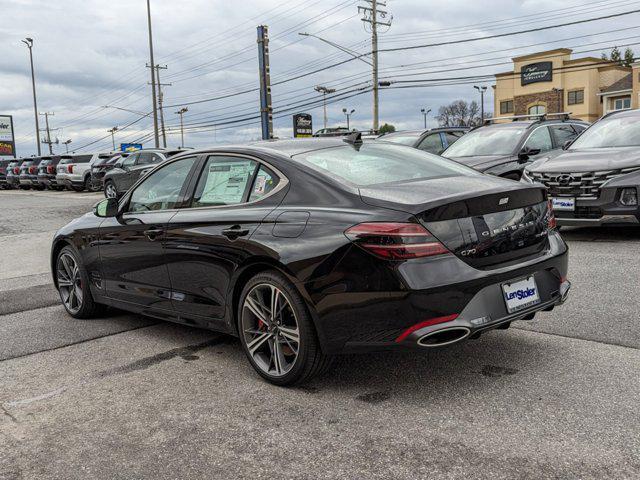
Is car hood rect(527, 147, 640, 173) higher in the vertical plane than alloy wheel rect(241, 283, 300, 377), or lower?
higher

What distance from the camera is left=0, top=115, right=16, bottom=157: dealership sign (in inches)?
3135

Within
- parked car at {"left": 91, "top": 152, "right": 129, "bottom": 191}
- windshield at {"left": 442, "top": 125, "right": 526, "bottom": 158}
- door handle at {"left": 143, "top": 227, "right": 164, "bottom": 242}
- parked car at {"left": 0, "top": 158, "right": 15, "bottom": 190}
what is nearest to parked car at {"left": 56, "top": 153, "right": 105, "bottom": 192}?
parked car at {"left": 91, "top": 152, "right": 129, "bottom": 191}

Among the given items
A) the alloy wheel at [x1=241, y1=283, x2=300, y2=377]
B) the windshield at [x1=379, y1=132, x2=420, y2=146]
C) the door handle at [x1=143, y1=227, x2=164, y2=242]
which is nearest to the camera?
the alloy wheel at [x1=241, y1=283, x2=300, y2=377]

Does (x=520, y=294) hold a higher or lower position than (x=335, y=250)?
lower

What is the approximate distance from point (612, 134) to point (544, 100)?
56.6 m

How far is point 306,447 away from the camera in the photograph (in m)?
3.04

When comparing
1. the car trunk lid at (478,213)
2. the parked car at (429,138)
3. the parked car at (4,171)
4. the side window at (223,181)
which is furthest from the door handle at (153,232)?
the parked car at (4,171)

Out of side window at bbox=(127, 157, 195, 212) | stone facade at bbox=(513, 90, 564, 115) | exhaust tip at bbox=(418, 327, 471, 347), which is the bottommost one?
exhaust tip at bbox=(418, 327, 471, 347)

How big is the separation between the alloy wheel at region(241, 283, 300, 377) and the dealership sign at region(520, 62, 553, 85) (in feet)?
203

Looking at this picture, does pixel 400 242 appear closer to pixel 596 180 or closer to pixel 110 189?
pixel 596 180

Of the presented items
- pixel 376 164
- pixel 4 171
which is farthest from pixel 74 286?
pixel 4 171

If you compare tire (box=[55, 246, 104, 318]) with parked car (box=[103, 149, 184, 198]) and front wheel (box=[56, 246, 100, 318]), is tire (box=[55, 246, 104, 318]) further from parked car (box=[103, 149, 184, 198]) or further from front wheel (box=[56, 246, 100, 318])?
parked car (box=[103, 149, 184, 198])

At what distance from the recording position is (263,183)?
411cm

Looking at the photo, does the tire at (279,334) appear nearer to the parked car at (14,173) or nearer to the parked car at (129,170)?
the parked car at (129,170)
